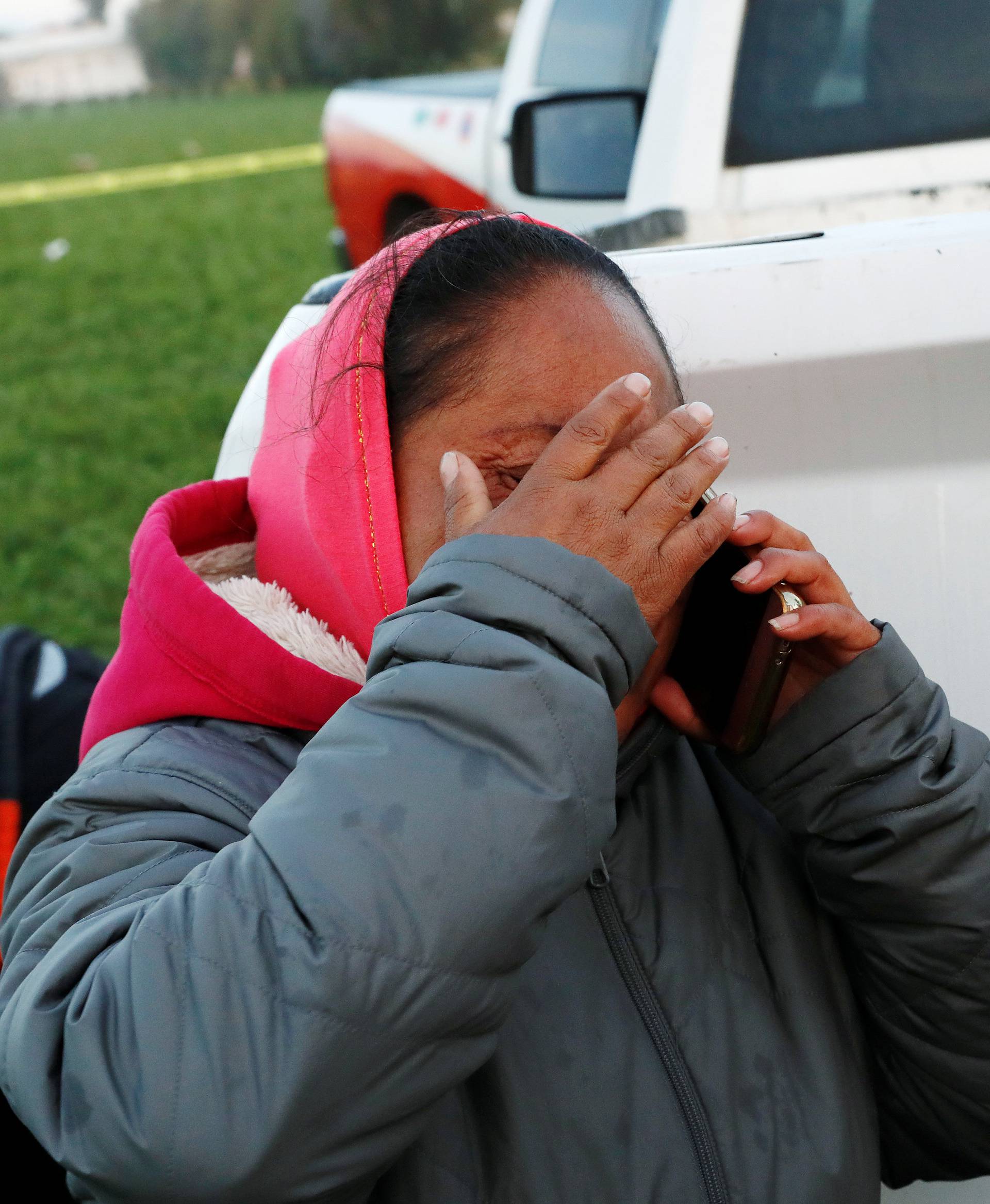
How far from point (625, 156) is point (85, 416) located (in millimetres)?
3907

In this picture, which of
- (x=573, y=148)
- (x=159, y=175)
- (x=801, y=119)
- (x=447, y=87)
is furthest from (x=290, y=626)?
(x=159, y=175)

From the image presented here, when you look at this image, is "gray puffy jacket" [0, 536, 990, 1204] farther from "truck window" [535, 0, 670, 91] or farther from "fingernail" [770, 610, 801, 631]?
"truck window" [535, 0, 670, 91]

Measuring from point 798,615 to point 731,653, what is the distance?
120 mm

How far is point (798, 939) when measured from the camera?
1.53 meters

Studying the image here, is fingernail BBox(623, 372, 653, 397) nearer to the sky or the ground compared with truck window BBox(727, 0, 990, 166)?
nearer to the sky

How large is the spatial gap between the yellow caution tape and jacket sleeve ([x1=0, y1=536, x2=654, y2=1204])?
1400 centimetres

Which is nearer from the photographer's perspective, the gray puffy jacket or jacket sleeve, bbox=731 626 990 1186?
the gray puffy jacket

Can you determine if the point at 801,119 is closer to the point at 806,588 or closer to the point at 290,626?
the point at 806,588

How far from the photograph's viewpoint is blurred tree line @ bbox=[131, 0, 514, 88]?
42.4 m

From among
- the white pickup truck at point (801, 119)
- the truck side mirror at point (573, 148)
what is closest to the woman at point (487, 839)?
the white pickup truck at point (801, 119)

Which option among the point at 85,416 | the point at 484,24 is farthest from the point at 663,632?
the point at 484,24

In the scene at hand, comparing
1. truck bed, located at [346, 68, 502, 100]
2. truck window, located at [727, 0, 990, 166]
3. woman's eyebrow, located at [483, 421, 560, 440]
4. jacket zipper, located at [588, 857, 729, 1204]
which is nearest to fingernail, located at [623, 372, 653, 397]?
woman's eyebrow, located at [483, 421, 560, 440]

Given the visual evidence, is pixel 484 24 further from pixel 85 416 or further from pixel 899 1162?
pixel 899 1162

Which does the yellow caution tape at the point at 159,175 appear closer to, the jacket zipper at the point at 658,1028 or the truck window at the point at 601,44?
the truck window at the point at 601,44
